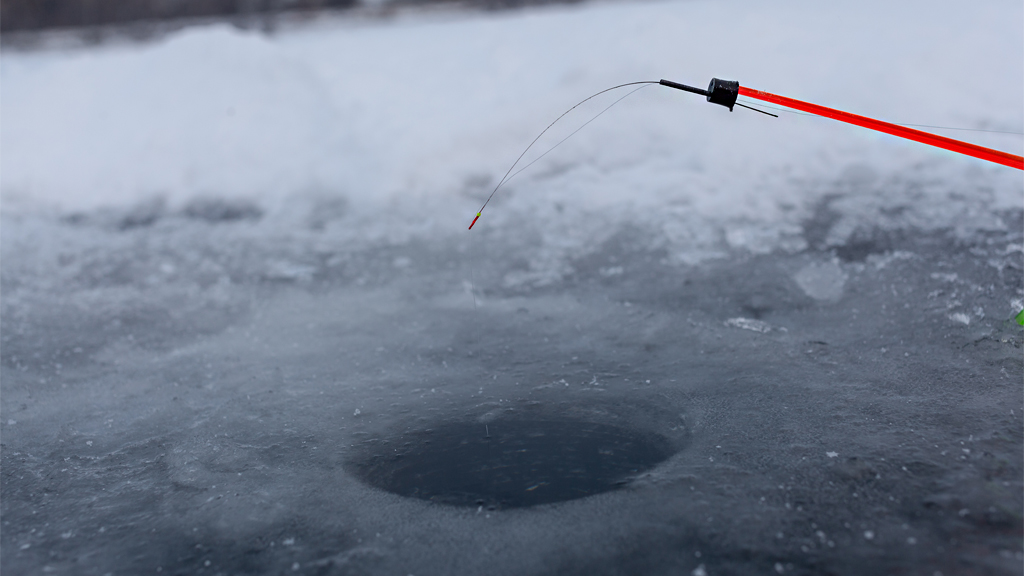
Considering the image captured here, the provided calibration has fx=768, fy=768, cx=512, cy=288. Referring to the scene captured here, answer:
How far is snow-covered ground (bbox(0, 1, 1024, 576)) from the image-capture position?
1.71m

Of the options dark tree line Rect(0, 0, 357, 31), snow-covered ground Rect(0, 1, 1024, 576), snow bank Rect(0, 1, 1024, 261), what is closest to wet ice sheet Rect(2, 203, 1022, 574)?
snow-covered ground Rect(0, 1, 1024, 576)

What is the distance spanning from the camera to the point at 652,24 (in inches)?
175

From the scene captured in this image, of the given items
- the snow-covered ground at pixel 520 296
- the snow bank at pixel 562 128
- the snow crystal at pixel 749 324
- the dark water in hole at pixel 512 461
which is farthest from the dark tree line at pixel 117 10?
the dark water in hole at pixel 512 461

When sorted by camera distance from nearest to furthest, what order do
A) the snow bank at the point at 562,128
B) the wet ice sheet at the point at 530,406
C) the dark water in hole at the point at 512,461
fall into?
1. the wet ice sheet at the point at 530,406
2. the dark water in hole at the point at 512,461
3. the snow bank at the point at 562,128

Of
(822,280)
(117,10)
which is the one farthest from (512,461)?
(117,10)

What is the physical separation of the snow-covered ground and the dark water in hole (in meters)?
0.04

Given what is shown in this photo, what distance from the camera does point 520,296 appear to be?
286 centimetres

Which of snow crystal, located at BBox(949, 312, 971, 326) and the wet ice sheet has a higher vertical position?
snow crystal, located at BBox(949, 312, 971, 326)

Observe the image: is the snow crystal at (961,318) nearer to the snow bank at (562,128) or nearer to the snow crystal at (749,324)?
the snow crystal at (749,324)

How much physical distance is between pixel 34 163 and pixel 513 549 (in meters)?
3.77

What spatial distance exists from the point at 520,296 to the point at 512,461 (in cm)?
102

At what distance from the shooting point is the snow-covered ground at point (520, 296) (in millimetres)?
1712

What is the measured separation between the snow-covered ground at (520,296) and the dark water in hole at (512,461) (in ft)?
0.14

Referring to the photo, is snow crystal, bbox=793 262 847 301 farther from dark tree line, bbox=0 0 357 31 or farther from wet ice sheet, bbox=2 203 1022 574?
dark tree line, bbox=0 0 357 31
